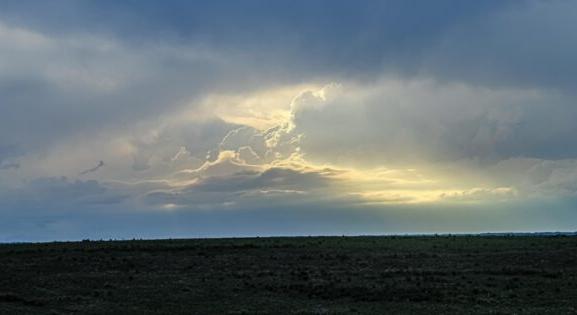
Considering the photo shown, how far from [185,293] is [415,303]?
56.0ft

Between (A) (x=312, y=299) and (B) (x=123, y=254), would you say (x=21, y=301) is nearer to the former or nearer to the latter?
(A) (x=312, y=299)

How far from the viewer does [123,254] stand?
70188 millimetres

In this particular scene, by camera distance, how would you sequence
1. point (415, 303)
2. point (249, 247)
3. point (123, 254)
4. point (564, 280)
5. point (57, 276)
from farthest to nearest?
point (249, 247), point (123, 254), point (57, 276), point (564, 280), point (415, 303)

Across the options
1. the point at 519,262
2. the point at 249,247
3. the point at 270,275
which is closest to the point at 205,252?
the point at 249,247

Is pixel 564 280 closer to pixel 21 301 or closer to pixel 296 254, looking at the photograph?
pixel 296 254

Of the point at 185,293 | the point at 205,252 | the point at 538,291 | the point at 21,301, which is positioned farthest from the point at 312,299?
the point at 205,252

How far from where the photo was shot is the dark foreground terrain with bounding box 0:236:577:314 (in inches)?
1539

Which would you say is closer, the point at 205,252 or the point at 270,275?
the point at 270,275

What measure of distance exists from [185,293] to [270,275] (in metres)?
11.1

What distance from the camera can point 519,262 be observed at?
6034 centimetres

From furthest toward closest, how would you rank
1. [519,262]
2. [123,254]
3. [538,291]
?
[123,254], [519,262], [538,291]

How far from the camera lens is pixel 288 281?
162 feet

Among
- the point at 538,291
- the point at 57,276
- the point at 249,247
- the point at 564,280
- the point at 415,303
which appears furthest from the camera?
the point at 249,247

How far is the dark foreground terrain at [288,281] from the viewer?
39.1m
